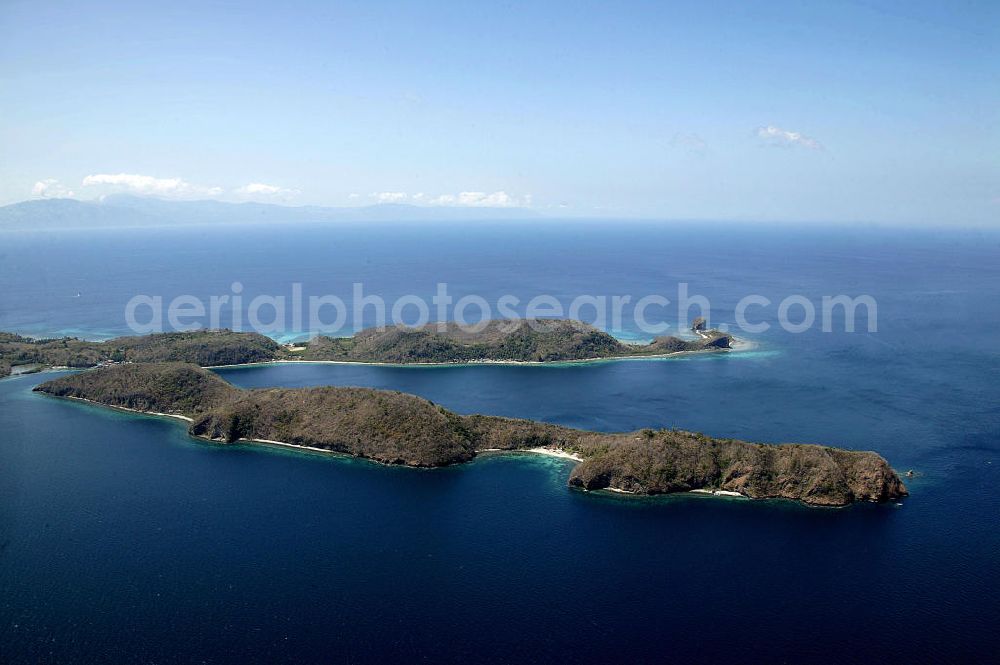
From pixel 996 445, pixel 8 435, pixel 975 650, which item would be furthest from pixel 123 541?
pixel 996 445

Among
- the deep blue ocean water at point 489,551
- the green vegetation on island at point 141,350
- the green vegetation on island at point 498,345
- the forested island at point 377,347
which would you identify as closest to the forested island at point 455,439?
the deep blue ocean water at point 489,551

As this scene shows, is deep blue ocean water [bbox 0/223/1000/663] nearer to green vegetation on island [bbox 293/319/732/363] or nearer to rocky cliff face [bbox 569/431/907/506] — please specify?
rocky cliff face [bbox 569/431/907/506]

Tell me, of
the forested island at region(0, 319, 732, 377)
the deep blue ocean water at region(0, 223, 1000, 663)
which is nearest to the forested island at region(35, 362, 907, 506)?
the deep blue ocean water at region(0, 223, 1000, 663)

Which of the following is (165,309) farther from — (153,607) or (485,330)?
(153,607)

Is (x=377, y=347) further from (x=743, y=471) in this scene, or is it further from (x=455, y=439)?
(x=743, y=471)

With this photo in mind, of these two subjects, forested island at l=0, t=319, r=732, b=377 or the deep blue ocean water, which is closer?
the deep blue ocean water

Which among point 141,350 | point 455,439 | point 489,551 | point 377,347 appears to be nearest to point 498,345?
point 377,347
